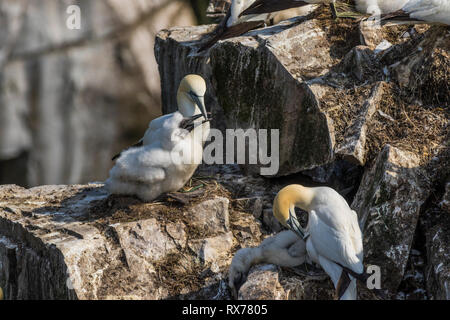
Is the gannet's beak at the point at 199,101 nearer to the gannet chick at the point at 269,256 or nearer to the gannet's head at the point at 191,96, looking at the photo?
the gannet's head at the point at 191,96

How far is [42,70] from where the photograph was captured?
11.2 metres

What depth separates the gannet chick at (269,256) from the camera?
4.64 meters

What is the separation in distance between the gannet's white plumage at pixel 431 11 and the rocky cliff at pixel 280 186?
0.25 m

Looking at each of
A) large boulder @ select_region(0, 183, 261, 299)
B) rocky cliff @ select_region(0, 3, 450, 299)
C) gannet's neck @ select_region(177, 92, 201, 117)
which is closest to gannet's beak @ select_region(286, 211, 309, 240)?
rocky cliff @ select_region(0, 3, 450, 299)

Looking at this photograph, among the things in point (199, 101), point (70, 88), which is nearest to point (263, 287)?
point (199, 101)

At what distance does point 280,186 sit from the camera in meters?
6.16

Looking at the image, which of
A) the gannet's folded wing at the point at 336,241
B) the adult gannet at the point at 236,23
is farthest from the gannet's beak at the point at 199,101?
the adult gannet at the point at 236,23

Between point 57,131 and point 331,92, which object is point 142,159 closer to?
point 331,92

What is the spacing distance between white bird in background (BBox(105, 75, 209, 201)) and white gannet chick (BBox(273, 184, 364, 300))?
0.93 metres

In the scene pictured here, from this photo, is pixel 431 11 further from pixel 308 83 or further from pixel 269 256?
pixel 269 256

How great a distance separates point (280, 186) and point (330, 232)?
5.56 feet

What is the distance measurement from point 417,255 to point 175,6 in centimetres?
844

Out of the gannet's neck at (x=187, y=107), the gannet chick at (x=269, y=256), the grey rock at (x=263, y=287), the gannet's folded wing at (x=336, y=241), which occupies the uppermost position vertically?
the gannet's neck at (x=187, y=107)
